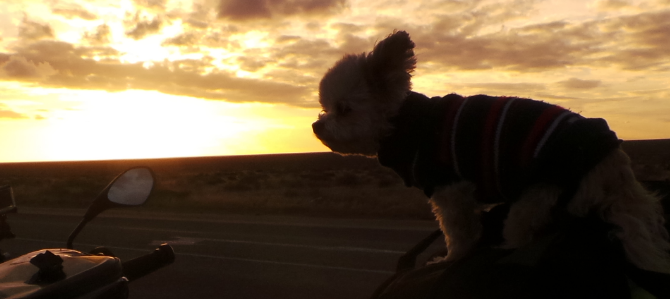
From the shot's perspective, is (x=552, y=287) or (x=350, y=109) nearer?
(x=552, y=287)

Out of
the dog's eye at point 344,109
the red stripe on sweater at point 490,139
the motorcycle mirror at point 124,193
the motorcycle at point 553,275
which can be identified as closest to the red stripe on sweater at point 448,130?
the red stripe on sweater at point 490,139

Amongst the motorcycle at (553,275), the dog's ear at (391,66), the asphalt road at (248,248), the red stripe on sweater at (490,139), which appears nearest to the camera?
the motorcycle at (553,275)

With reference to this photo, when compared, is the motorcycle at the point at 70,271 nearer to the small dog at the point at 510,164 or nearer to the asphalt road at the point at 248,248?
the small dog at the point at 510,164

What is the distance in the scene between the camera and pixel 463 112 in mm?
2355

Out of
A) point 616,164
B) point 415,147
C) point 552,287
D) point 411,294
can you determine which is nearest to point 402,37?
point 415,147

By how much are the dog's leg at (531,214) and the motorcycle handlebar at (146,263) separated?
1.35 metres

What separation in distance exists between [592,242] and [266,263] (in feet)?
27.3

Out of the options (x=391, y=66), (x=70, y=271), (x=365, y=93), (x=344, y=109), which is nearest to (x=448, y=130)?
(x=391, y=66)

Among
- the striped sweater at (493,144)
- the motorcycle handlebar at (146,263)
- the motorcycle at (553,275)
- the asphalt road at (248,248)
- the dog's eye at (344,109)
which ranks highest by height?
the dog's eye at (344,109)

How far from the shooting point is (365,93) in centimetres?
315

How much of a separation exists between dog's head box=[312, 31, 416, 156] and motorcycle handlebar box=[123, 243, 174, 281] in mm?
1167

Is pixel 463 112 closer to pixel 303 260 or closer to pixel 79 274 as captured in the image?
pixel 79 274

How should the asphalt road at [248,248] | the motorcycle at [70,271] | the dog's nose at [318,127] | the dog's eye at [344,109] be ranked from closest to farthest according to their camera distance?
1. the motorcycle at [70,271]
2. the dog's eye at [344,109]
3. the dog's nose at [318,127]
4. the asphalt road at [248,248]

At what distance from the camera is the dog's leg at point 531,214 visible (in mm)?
2209
